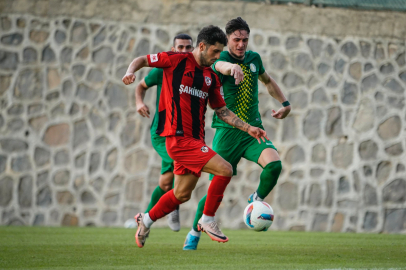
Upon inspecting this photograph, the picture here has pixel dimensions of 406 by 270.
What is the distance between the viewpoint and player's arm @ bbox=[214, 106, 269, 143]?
459 centimetres

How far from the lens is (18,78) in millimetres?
8867

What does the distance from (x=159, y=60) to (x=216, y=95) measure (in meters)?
0.59

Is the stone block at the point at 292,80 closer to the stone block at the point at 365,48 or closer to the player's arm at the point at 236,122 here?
the stone block at the point at 365,48

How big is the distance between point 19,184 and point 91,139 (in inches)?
53.7

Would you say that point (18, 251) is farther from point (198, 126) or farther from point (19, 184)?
point (19, 184)

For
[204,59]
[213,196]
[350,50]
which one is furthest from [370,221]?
[204,59]

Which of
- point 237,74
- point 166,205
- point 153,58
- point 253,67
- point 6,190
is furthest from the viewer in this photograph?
point 6,190

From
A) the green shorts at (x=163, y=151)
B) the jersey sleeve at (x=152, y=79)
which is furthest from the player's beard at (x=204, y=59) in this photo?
the green shorts at (x=163, y=151)

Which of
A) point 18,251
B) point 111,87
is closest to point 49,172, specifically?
point 111,87

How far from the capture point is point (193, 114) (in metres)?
4.61

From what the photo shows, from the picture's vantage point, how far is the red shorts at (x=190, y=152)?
448cm

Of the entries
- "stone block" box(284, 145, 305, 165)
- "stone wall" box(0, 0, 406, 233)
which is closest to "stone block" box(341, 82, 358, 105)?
"stone wall" box(0, 0, 406, 233)

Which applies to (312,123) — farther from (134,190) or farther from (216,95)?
(216,95)

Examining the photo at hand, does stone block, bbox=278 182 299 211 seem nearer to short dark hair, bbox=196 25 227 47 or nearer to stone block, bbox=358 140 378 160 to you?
stone block, bbox=358 140 378 160
